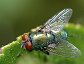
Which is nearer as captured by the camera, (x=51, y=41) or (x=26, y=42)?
(x=26, y=42)

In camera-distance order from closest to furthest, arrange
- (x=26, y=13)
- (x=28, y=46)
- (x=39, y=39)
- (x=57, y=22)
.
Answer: (x=28, y=46) < (x=39, y=39) < (x=57, y=22) < (x=26, y=13)

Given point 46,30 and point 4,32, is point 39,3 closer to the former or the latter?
point 4,32

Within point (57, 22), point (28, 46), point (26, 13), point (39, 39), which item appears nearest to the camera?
point (28, 46)

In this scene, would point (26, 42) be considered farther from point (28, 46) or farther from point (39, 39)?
point (39, 39)

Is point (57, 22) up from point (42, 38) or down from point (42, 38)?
up

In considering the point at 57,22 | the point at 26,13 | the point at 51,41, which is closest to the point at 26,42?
the point at 51,41

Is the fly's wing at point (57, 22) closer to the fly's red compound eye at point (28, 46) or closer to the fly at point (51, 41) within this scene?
the fly at point (51, 41)
